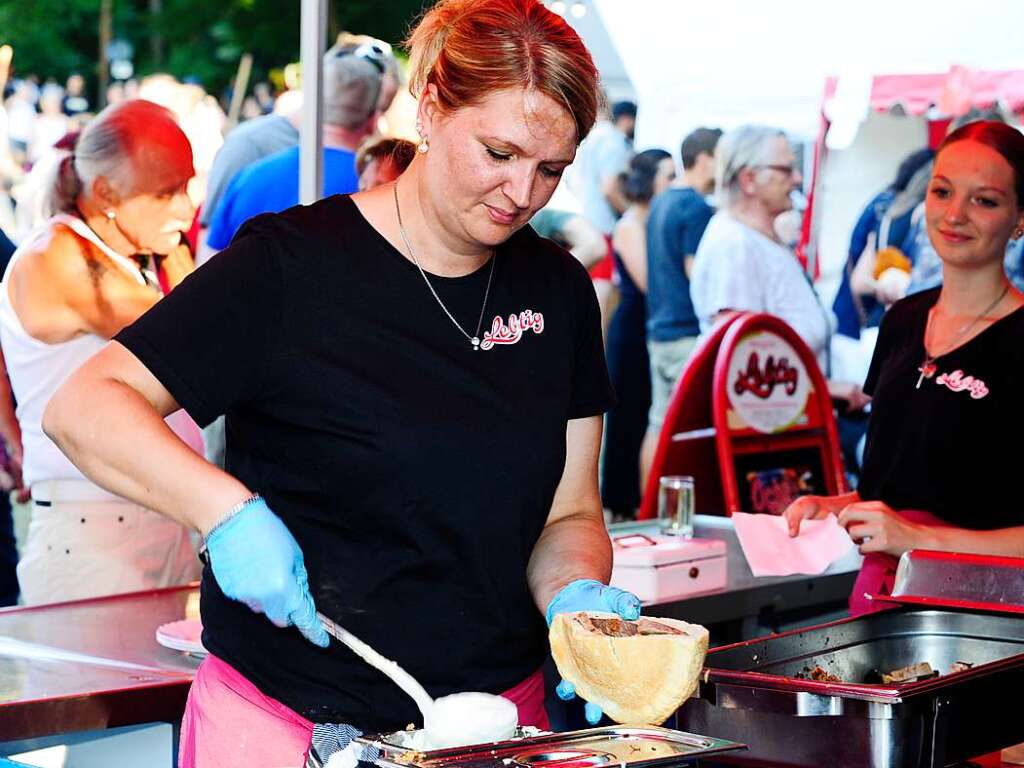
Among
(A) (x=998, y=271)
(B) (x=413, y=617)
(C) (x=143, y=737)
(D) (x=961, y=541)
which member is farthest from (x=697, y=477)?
(B) (x=413, y=617)

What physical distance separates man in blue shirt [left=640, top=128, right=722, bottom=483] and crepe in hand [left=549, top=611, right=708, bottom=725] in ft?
12.4

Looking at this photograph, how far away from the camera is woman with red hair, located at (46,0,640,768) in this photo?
1588 mm

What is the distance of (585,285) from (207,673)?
2.28ft

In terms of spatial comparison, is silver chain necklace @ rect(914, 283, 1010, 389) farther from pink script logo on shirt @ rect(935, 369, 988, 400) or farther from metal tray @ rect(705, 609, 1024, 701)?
metal tray @ rect(705, 609, 1024, 701)

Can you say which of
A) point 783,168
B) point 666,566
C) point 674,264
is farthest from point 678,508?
point 783,168

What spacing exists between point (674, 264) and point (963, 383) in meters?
2.65

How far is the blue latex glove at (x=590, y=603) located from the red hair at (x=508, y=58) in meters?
0.54

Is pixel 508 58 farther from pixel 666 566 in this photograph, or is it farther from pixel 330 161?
pixel 330 161

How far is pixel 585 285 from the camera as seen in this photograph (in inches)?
75.3

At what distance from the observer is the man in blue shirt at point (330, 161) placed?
3.97m

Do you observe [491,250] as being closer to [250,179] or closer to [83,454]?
[83,454]

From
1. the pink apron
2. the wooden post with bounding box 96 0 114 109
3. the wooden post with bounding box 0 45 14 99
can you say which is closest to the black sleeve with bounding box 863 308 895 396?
the pink apron

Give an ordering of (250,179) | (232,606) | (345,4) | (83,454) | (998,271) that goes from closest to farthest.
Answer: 1. (83,454)
2. (232,606)
3. (998,271)
4. (250,179)
5. (345,4)

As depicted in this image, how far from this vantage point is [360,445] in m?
1.63
